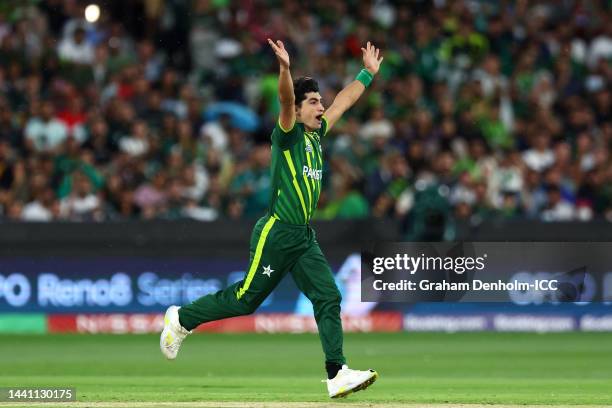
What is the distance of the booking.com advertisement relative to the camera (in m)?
17.1

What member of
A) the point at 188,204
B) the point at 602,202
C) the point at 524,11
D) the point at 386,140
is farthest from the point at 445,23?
the point at 188,204

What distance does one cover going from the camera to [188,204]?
59.4 ft

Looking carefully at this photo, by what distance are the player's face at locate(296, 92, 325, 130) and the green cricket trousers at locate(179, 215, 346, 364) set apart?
0.71 meters

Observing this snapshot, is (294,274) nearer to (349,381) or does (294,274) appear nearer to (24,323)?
(349,381)

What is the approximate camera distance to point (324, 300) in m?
10.1

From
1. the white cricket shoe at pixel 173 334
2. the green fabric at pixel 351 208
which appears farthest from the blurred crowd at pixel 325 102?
the white cricket shoe at pixel 173 334

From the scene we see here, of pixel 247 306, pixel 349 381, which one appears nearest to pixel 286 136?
pixel 247 306

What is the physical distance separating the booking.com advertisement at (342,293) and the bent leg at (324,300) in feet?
22.6

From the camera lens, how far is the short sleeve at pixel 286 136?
987 centimetres

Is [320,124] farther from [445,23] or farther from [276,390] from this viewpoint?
[445,23]

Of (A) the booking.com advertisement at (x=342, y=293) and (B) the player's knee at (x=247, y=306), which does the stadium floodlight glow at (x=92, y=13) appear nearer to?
(A) the booking.com advertisement at (x=342, y=293)

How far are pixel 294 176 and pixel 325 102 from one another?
9530 millimetres

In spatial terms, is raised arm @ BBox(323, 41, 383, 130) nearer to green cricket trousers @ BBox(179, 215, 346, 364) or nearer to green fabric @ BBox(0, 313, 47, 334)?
green cricket trousers @ BBox(179, 215, 346, 364)

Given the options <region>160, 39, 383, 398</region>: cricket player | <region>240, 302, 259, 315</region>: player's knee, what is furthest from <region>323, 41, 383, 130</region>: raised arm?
<region>240, 302, 259, 315</region>: player's knee
